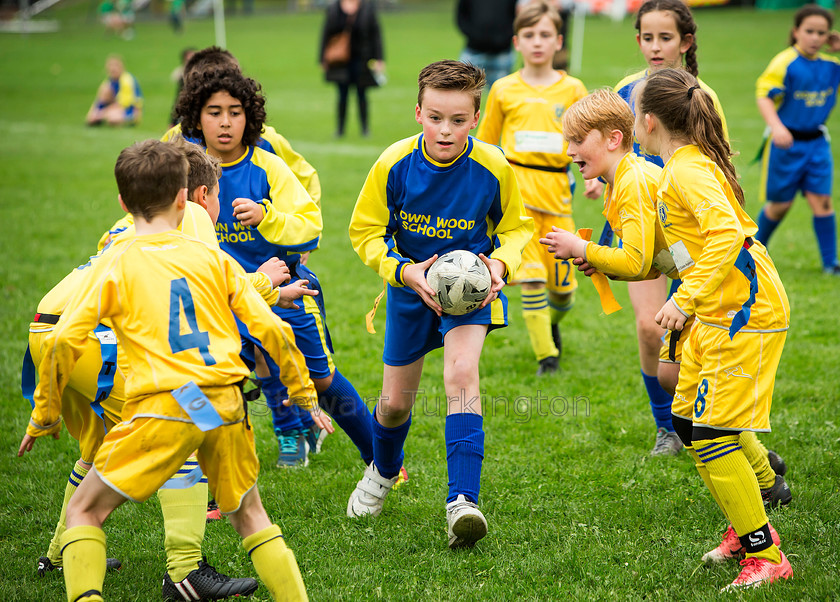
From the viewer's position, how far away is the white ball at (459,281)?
3555mm

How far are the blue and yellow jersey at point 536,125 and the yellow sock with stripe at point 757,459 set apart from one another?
2683mm

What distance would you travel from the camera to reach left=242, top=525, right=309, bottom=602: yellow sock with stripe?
2877mm

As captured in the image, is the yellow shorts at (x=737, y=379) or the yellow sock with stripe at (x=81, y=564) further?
the yellow shorts at (x=737, y=379)

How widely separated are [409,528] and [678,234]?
1820 mm

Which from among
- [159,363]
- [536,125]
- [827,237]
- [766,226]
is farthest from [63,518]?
[827,237]

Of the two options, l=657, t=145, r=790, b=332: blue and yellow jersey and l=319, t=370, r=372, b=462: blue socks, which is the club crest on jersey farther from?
l=319, t=370, r=372, b=462: blue socks

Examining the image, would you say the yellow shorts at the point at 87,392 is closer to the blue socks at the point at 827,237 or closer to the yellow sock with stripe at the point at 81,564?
the yellow sock with stripe at the point at 81,564

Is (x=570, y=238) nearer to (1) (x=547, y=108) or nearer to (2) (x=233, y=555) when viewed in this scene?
(2) (x=233, y=555)

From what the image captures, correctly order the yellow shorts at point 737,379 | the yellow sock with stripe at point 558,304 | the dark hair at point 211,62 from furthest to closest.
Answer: the yellow sock with stripe at point 558,304, the dark hair at point 211,62, the yellow shorts at point 737,379

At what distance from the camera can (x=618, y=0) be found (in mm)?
35969

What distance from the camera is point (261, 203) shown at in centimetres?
409

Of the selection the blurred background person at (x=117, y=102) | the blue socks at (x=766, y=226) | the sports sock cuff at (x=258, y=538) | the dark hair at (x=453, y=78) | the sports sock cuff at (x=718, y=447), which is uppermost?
the dark hair at (x=453, y=78)

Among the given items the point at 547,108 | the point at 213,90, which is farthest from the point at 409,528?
the point at 547,108

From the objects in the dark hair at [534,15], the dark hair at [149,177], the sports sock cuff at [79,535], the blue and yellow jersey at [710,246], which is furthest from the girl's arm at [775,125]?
the sports sock cuff at [79,535]
